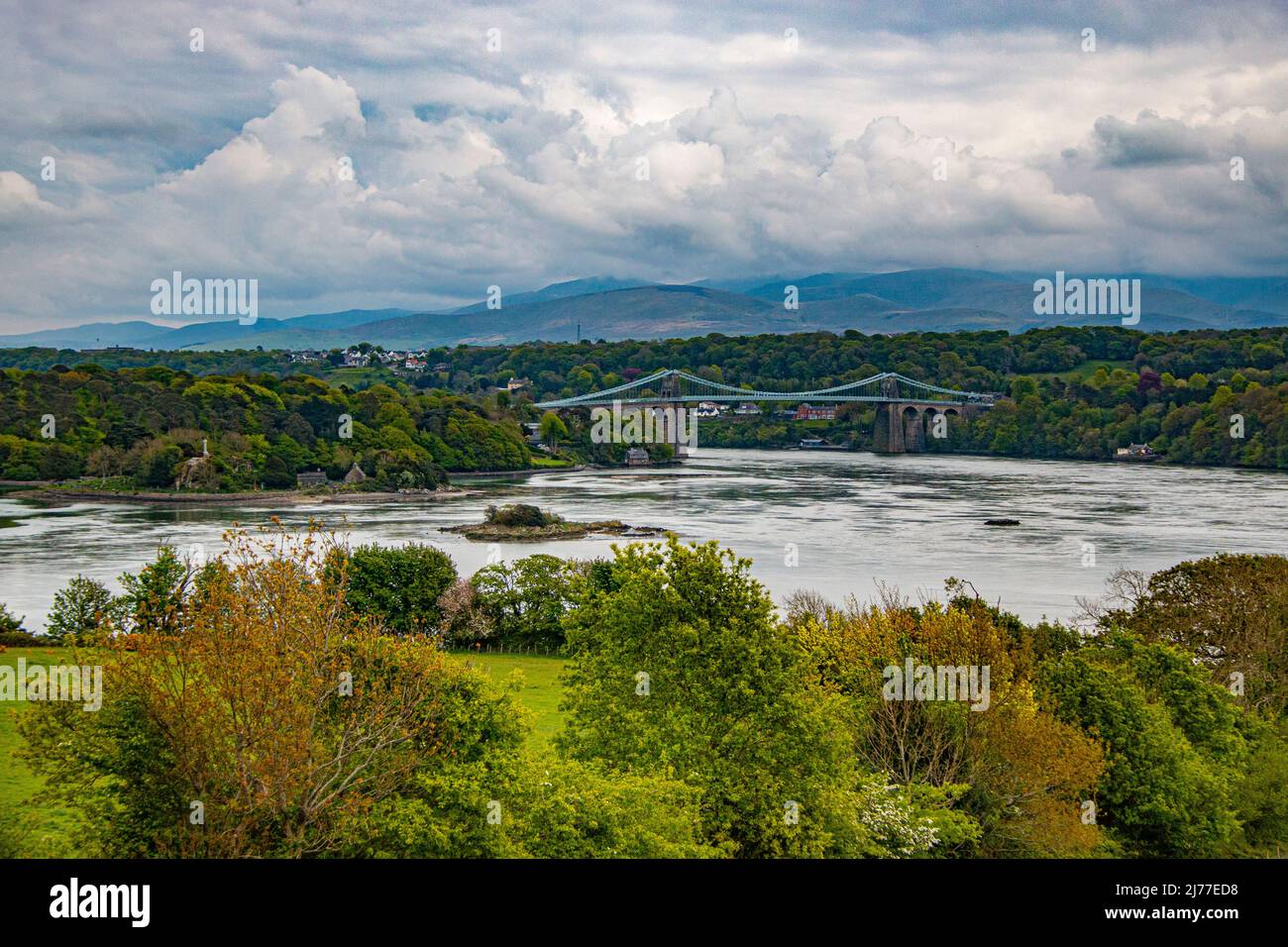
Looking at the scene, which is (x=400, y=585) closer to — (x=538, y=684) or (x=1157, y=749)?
(x=538, y=684)

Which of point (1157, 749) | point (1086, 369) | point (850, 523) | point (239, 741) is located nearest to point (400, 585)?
point (1157, 749)

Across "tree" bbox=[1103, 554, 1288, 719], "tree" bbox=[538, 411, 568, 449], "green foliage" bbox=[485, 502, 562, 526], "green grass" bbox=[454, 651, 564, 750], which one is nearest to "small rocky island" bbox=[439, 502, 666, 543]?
"green foliage" bbox=[485, 502, 562, 526]

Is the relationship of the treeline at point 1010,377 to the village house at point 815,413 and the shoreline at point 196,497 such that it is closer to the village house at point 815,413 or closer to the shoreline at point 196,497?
the village house at point 815,413

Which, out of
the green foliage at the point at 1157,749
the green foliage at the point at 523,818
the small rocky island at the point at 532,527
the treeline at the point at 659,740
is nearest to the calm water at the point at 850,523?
the small rocky island at the point at 532,527

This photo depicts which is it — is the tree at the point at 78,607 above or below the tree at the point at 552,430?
below

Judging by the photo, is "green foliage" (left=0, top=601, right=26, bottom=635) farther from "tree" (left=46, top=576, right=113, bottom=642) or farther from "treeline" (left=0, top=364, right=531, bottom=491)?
"treeline" (left=0, top=364, right=531, bottom=491)
